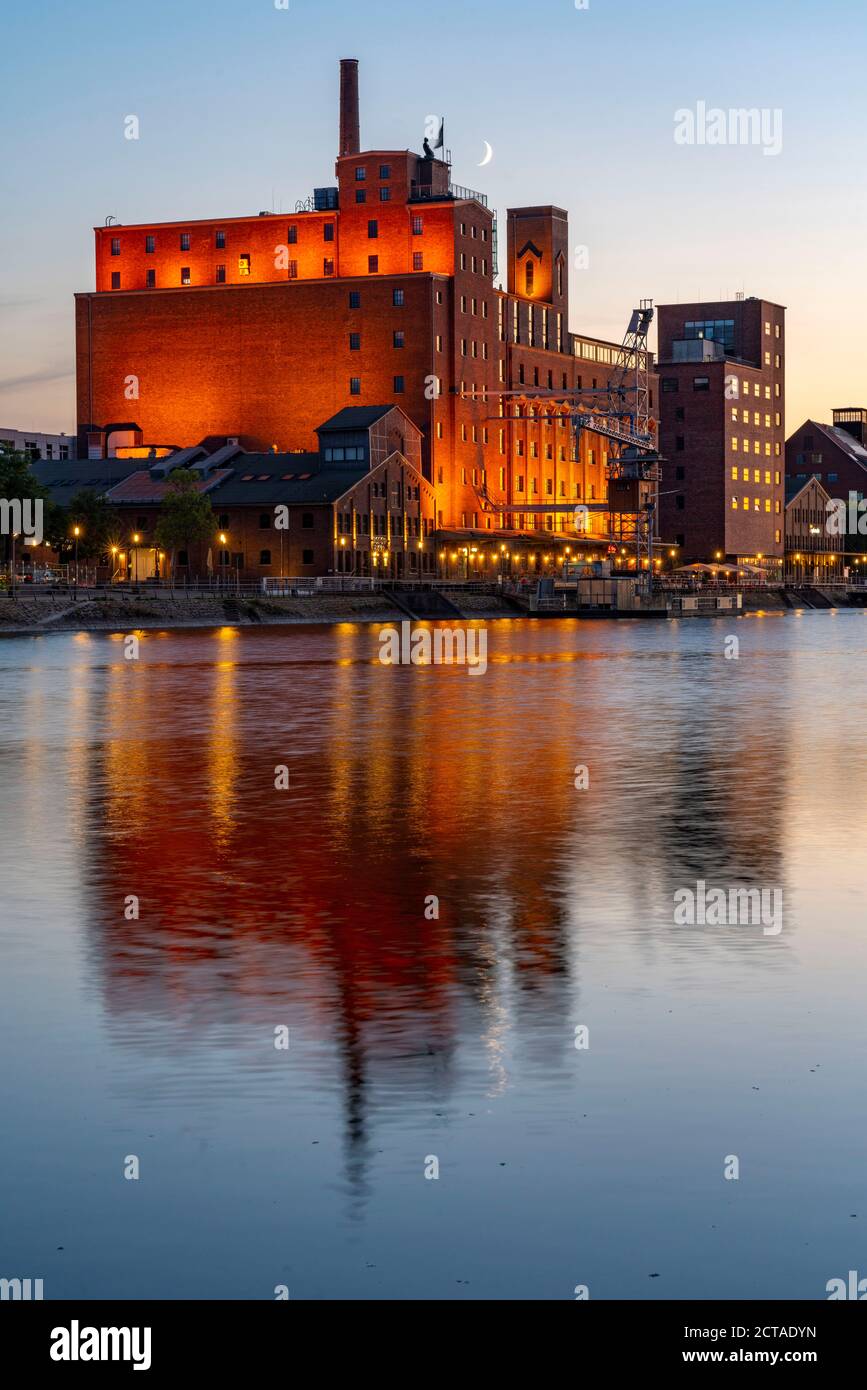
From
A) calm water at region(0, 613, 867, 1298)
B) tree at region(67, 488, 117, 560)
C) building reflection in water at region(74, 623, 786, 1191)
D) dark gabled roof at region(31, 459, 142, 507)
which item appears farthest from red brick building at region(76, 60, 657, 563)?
calm water at region(0, 613, 867, 1298)

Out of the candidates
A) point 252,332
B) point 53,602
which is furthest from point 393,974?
point 252,332

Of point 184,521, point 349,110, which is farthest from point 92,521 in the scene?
point 349,110

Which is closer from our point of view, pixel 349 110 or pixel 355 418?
pixel 355 418

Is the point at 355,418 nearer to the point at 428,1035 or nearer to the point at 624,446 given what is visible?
the point at 624,446

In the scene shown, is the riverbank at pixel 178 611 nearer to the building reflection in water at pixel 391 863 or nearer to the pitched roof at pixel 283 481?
the pitched roof at pixel 283 481

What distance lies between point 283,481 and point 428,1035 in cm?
13195

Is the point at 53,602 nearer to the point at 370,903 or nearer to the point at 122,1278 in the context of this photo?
the point at 370,903

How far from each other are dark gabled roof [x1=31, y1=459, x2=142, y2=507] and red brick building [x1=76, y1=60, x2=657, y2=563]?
11810mm

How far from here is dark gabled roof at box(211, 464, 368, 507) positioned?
13862cm

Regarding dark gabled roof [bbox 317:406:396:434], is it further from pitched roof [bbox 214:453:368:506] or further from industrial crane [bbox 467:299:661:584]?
industrial crane [bbox 467:299:661:584]

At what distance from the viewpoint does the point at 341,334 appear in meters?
158
